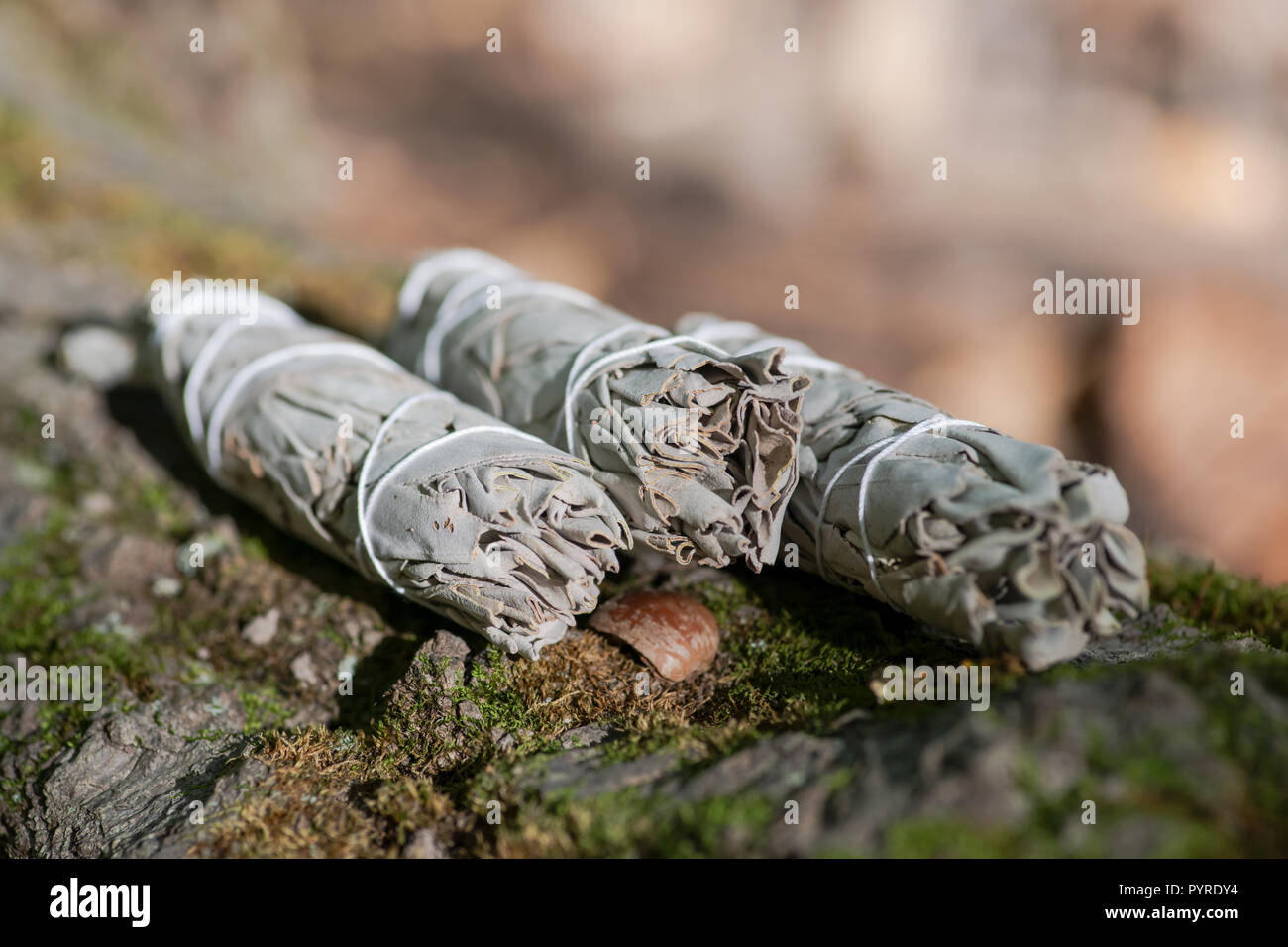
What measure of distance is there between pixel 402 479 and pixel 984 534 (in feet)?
7.07

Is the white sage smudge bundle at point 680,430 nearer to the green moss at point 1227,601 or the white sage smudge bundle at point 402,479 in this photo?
the white sage smudge bundle at point 402,479

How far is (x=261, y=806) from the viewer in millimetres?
3008

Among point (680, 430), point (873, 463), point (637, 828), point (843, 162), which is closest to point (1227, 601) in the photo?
point (873, 463)

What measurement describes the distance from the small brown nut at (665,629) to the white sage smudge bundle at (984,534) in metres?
0.65

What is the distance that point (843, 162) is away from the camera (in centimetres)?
1051

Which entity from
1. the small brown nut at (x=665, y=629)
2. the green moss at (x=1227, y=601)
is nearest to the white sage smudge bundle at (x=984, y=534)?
the small brown nut at (x=665, y=629)

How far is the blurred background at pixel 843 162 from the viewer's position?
8828mm

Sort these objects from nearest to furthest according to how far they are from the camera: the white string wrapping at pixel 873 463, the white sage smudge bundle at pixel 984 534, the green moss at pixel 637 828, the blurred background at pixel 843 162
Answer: the green moss at pixel 637 828, the white sage smudge bundle at pixel 984 534, the white string wrapping at pixel 873 463, the blurred background at pixel 843 162

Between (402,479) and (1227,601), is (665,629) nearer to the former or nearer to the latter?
(402,479)

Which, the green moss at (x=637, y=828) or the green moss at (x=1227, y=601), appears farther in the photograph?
the green moss at (x=1227, y=601)

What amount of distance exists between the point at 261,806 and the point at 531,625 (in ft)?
3.65

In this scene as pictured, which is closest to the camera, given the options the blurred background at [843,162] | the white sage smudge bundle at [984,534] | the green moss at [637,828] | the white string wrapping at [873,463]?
the green moss at [637,828]

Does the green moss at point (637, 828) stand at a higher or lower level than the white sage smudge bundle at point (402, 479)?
lower
